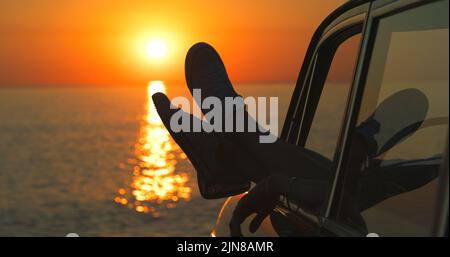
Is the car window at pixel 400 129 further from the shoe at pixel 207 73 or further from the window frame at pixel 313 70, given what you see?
the shoe at pixel 207 73

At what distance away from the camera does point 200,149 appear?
2.76m

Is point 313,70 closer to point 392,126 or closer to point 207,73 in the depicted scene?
point 207,73

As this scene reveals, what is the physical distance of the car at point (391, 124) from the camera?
1840mm

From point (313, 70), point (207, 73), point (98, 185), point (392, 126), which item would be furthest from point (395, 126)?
point (98, 185)

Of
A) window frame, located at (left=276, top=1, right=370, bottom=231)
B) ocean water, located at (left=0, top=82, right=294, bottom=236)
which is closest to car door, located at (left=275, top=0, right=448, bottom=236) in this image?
window frame, located at (left=276, top=1, right=370, bottom=231)

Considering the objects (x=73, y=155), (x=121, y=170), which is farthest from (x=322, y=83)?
(x=73, y=155)

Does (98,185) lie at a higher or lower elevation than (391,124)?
higher

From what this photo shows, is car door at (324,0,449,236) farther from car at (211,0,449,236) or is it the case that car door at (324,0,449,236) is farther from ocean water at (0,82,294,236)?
ocean water at (0,82,294,236)

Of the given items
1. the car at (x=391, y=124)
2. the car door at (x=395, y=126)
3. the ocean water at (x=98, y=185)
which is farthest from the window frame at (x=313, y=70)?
the ocean water at (x=98, y=185)

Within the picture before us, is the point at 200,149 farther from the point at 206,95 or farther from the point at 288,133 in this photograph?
the point at 288,133

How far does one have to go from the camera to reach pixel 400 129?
2.13 metres

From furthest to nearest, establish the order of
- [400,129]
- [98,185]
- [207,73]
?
[98,185], [207,73], [400,129]

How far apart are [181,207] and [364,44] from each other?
5676cm

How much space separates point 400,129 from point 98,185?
2505 inches
